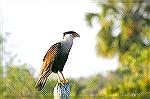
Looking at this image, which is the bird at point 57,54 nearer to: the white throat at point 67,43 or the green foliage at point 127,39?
the white throat at point 67,43

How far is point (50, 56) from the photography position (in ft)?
16.8

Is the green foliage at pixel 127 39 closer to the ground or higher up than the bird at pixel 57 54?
closer to the ground

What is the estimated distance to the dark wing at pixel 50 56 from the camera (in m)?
5.11

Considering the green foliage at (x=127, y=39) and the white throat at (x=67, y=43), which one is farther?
the green foliage at (x=127, y=39)

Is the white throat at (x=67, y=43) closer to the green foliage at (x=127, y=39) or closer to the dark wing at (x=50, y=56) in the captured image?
the dark wing at (x=50, y=56)

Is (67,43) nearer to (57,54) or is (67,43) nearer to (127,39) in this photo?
(57,54)

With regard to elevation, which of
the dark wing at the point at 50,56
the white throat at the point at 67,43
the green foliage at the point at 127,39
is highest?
the white throat at the point at 67,43

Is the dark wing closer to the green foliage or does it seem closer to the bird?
the bird

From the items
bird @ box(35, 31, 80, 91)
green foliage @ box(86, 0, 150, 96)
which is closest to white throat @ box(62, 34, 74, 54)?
bird @ box(35, 31, 80, 91)

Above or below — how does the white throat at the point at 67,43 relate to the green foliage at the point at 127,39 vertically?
above

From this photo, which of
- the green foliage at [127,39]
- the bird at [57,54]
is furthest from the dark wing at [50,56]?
the green foliage at [127,39]

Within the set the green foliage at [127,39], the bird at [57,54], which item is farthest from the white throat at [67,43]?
the green foliage at [127,39]

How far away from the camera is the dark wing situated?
5.11m

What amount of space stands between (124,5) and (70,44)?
12.6 m
